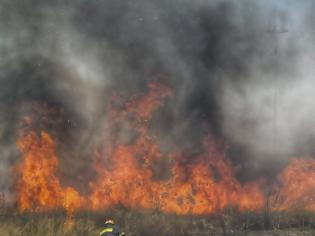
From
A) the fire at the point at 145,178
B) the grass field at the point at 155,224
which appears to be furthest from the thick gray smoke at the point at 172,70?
the grass field at the point at 155,224

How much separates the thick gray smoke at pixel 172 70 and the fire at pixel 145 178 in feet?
2.33

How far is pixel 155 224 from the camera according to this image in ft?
47.8

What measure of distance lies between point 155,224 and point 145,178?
11.4 feet

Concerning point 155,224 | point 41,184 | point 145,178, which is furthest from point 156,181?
point 41,184

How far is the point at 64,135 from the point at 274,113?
10.7 meters

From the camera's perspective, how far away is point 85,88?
19.3 metres

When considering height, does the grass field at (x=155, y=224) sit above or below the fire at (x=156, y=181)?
below

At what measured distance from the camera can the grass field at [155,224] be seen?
12.8m

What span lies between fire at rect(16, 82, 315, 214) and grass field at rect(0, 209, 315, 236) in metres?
0.93

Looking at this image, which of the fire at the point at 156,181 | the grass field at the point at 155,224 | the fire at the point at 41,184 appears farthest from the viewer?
the fire at the point at 156,181

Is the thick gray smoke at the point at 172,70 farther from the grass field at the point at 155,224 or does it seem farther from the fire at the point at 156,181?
the grass field at the point at 155,224

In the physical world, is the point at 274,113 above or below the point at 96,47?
below

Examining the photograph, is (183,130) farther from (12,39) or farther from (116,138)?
(12,39)

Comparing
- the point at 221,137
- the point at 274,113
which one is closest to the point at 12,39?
the point at 221,137
